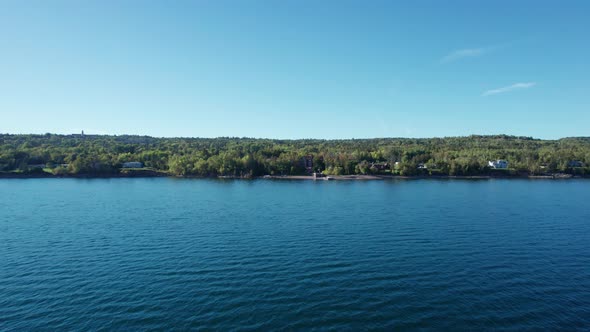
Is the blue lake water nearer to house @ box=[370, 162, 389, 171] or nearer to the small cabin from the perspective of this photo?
house @ box=[370, 162, 389, 171]

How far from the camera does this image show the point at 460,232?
34.8 m

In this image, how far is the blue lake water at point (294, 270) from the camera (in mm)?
17422

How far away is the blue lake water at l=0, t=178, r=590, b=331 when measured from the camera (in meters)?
17.4

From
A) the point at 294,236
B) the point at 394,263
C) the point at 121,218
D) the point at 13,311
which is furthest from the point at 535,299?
the point at 121,218

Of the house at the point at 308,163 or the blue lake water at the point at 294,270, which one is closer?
the blue lake water at the point at 294,270

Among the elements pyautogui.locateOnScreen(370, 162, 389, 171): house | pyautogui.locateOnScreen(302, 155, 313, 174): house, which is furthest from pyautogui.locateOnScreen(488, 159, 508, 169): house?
pyautogui.locateOnScreen(302, 155, 313, 174): house

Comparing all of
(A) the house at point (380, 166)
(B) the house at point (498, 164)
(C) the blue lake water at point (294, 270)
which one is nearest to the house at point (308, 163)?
(A) the house at point (380, 166)

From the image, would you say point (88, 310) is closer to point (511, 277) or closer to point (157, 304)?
point (157, 304)

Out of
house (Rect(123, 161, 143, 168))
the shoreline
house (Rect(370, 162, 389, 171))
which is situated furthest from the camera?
house (Rect(123, 161, 143, 168))

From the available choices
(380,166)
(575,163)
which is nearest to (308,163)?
(380,166)

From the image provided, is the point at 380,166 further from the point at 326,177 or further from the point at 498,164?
the point at 498,164

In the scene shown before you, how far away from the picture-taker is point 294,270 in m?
23.7

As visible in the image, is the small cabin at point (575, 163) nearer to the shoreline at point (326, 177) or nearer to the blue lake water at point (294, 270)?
the shoreline at point (326, 177)

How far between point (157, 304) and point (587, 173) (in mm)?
141143
